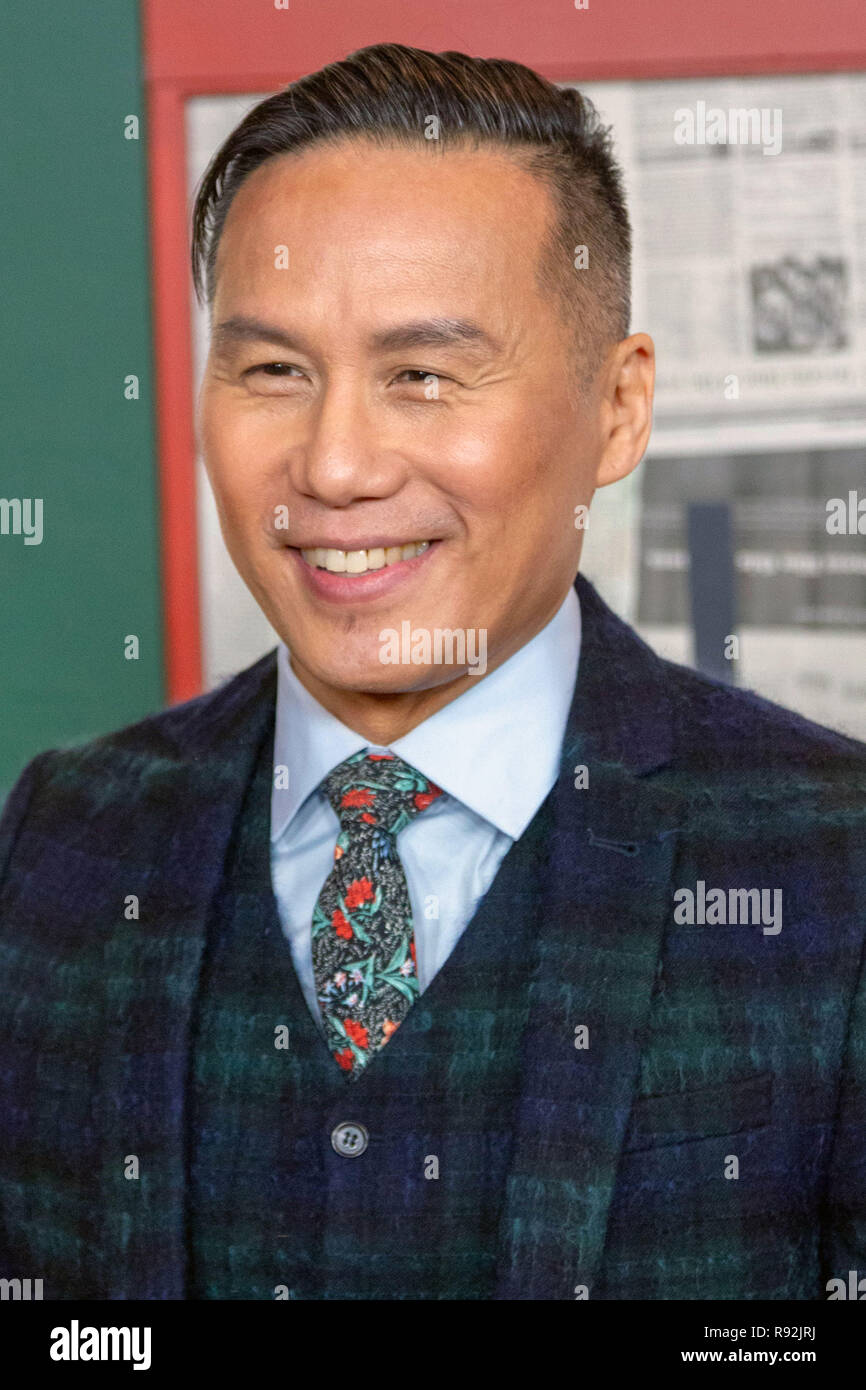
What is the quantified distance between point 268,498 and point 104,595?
0.85 m

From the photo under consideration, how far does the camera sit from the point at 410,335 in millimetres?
1114

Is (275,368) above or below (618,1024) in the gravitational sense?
above

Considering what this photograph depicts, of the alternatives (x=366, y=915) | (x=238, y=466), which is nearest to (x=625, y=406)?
(x=238, y=466)

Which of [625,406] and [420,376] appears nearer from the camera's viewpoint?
[420,376]

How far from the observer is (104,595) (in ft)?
6.49

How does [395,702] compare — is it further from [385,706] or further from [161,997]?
[161,997]

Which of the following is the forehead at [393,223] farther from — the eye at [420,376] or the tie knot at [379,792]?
the tie knot at [379,792]

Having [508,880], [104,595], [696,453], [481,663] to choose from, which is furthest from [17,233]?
[508,880]

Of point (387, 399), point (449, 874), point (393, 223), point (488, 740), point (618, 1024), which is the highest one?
point (393, 223)

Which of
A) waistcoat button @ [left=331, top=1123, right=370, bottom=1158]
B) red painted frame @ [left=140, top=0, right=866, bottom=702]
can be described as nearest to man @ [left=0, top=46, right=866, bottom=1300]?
waistcoat button @ [left=331, top=1123, right=370, bottom=1158]

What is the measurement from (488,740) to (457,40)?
1016mm

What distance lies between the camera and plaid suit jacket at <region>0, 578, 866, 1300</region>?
1115 millimetres

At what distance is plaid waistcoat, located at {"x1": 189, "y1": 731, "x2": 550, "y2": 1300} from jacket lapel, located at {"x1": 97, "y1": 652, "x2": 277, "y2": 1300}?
0.04 meters
